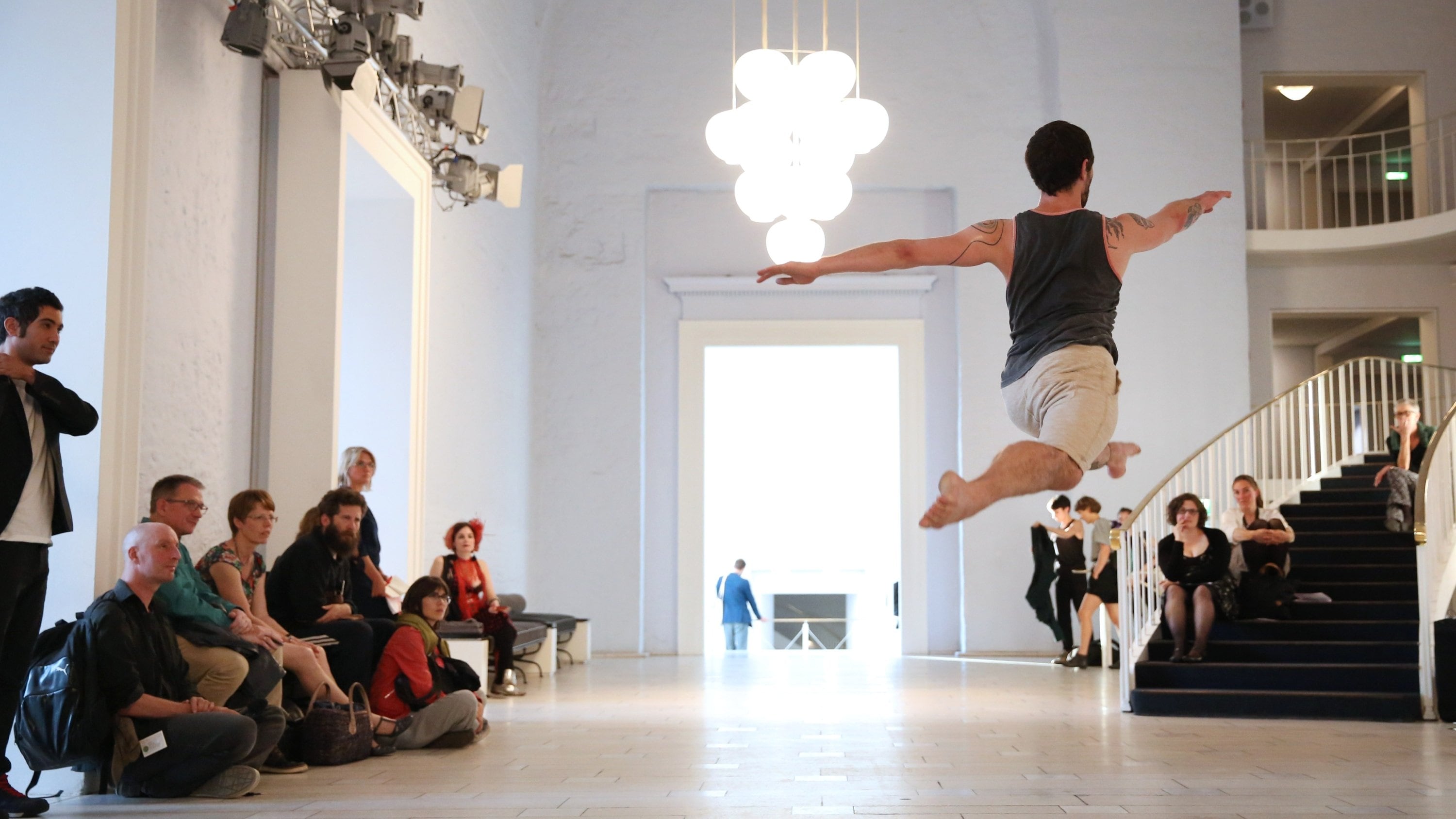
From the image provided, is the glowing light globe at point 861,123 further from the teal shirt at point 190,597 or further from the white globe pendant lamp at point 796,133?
the teal shirt at point 190,597

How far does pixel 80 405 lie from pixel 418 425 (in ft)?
13.7

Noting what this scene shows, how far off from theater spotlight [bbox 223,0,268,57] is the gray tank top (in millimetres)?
4041

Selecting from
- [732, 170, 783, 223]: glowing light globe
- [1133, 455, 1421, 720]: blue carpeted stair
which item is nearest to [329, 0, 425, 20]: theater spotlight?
[732, 170, 783, 223]: glowing light globe

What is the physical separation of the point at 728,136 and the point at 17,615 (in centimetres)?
507

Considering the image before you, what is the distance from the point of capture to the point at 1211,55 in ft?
44.8

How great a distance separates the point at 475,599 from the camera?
365 inches

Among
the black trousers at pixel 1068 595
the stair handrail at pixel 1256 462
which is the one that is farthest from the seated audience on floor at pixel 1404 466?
the black trousers at pixel 1068 595

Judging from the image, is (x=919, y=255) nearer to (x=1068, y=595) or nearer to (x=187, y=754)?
(x=187, y=754)

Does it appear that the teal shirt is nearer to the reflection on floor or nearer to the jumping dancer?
the reflection on floor

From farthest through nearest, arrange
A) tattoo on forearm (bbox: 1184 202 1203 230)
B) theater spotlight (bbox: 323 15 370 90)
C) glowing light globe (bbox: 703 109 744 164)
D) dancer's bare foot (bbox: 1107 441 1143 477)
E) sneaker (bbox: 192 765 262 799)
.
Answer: glowing light globe (bbox: 703 109 744 164) < theater spotlight (bbox: 323 15 370 90) < sneaker (bbox: 192 765 262 799) < tattoo on forearm (bbox: 1184 202 1203 230) < dancer's bare foot (bbox: 1107 441 1143 477)

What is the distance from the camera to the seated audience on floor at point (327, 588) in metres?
6.14

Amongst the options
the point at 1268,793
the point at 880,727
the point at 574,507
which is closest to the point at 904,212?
the point at 574,507

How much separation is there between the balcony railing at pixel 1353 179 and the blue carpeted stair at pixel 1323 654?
15.2ft

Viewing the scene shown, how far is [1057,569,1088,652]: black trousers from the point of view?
11844 mm
